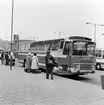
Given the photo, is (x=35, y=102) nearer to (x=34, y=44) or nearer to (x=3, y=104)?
(x=3, y=104)

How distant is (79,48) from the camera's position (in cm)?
1483

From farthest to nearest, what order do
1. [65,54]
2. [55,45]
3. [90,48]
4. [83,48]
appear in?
[55,45]
[90,48]
[65,54]
[83,48]

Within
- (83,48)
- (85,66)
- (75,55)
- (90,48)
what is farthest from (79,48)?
(85,66)

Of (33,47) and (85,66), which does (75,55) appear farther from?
(33,47)

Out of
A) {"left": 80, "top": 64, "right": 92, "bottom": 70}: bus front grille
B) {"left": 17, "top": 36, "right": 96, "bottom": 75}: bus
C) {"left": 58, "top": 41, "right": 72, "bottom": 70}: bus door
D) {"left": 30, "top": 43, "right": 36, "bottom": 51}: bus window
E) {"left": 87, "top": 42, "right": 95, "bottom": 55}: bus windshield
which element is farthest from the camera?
{"left": 30, "top": 43, "right": 36, "bottom": 51}: bus window

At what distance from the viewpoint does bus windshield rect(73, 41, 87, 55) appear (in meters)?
14.6

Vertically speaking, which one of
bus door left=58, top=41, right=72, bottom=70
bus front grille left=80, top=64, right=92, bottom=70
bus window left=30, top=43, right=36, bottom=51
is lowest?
bus front grille left=80, top=64, right=92, bottom=70

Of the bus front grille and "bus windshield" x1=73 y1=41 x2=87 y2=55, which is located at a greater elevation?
"bus windshield" x1=73 y1=41 x2=87 y2=55

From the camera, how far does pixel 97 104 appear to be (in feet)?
Result: 22.6

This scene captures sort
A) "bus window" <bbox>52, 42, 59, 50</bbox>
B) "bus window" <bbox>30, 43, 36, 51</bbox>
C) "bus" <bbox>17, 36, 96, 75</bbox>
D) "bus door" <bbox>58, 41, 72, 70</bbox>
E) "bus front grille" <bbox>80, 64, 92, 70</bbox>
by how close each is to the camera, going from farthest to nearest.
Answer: "bus window" <bbox>30, 43, 36, 51</bbox> < "bus window" <bbox>52, 42, 59, 50</bbox> < "bus door" <bbox>58, 41, 72, 70</bbox> < "bus front grille" <bbox>80, 64, 92, 70</bbox> < "bus" <bbox>17, 36, 96, 75</bbox>

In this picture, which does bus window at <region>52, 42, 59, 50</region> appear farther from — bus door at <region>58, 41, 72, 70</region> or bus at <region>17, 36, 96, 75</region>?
bus door at <region>58, 41, 72, 70</region>

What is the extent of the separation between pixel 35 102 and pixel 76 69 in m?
7.94

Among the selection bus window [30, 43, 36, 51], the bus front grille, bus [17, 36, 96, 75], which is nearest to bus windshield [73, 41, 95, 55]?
bus [17, 36, 96, 75]

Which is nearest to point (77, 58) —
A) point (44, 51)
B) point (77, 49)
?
point (77, 49)
